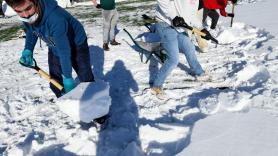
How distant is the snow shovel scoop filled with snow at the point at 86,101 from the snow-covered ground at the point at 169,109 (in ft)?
→ 1.09

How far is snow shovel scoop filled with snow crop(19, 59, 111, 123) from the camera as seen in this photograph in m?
4.82

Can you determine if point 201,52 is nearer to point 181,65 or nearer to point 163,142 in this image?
point 181,65

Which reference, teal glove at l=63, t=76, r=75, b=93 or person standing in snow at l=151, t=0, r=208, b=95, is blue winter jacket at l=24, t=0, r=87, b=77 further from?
person standing in snow at l=151, t=0, r=208, b=95

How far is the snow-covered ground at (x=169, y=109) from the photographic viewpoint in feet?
13.9

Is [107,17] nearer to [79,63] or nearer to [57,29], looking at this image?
[79,63]

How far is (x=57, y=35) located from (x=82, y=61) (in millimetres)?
767

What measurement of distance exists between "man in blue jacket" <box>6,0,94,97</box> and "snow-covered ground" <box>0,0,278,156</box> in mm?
772

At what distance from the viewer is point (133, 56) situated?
8.84 m

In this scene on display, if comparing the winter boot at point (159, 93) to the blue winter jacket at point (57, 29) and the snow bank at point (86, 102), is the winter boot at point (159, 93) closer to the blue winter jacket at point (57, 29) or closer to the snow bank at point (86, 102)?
the snow bank at point (86, 102)

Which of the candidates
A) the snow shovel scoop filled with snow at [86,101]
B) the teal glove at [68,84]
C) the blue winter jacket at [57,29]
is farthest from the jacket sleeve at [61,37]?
the snow shovel scoop filled with snow at [86,101]

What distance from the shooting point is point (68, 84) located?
16.1ft

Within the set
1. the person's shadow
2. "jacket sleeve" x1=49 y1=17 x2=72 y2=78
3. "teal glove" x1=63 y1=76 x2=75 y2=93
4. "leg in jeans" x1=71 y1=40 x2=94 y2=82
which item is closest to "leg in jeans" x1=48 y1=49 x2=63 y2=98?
"leg in jeans" x1=71 y1=40 x2=94 y2=82

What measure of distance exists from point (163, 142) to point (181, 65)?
337cm

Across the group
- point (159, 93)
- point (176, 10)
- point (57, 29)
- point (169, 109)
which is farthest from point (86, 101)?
point (176, 10)
